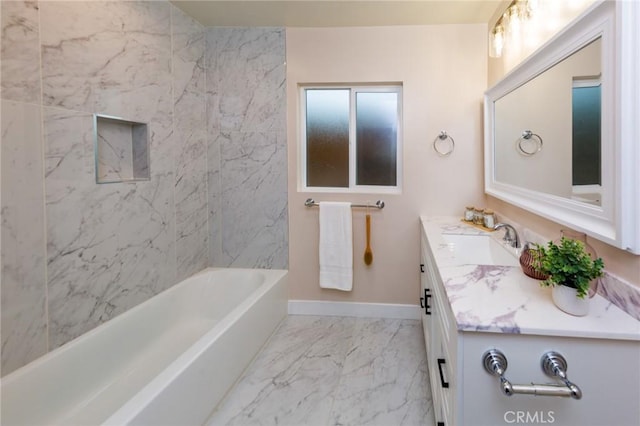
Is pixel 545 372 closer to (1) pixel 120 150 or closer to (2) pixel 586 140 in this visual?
(2) pixel 586 140

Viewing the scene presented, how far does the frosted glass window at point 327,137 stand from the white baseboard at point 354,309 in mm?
1026

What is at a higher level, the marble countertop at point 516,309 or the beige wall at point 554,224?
the beige wall at point 554,224

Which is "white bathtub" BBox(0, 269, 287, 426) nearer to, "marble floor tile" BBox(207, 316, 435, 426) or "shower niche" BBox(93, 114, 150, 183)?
"marble floor tile" BBox(207, 316, 435, 426)

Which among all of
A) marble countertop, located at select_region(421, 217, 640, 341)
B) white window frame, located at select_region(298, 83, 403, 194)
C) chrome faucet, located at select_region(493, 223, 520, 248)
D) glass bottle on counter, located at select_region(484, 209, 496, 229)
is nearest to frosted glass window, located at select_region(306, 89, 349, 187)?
white window frame, located at select_region(298, 83, 403, 194)

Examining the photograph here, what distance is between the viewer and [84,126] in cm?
184

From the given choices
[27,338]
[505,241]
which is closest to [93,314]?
[27,338]

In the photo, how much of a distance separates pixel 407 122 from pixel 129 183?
80.5 inches

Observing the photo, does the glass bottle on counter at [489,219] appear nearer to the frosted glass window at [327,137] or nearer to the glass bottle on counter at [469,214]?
the glass bottle on counter at [469,214]

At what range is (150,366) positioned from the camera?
2100mm

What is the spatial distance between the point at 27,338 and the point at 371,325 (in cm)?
216

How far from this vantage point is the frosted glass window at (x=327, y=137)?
9.92ft

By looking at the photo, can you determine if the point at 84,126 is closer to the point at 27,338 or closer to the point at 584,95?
the point at 27,338

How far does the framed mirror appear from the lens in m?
1.01

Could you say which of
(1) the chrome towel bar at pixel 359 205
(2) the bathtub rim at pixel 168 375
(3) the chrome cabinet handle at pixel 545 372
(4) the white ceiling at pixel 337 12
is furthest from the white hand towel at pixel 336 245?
(3) the chrome cabinet handle at pixel 545 372
